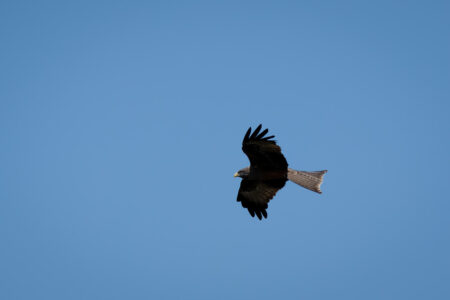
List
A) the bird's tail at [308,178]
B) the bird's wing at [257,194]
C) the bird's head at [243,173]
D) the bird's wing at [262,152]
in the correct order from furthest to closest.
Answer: the bird's wing at [257,194], the bird's head at [243,173], the bird's tail at [308,178], the bird's wing at [262,152]

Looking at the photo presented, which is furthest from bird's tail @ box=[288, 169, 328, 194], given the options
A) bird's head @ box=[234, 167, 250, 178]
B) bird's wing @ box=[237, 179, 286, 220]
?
bird's head @ box=[234, 167, 250, 178]

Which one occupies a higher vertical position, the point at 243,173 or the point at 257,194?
the point at 243,173

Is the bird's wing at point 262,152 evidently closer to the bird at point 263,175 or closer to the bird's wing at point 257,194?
the bird at point 263,175

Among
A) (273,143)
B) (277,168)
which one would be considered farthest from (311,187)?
(273,143)

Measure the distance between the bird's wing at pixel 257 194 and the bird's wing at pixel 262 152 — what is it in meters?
0.83

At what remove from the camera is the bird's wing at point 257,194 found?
43.9 ft

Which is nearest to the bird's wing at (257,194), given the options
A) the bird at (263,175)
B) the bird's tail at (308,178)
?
the bird at (263,175)

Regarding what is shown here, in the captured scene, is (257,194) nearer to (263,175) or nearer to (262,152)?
(263,175)

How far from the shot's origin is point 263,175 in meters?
12.9

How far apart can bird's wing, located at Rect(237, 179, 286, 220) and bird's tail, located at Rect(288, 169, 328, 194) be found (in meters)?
0.51

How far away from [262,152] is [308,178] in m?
1.77

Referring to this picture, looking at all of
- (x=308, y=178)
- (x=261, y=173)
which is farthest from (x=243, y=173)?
(x=308, y=178)

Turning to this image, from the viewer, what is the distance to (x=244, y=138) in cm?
1192

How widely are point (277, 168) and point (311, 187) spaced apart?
43.6 inches
